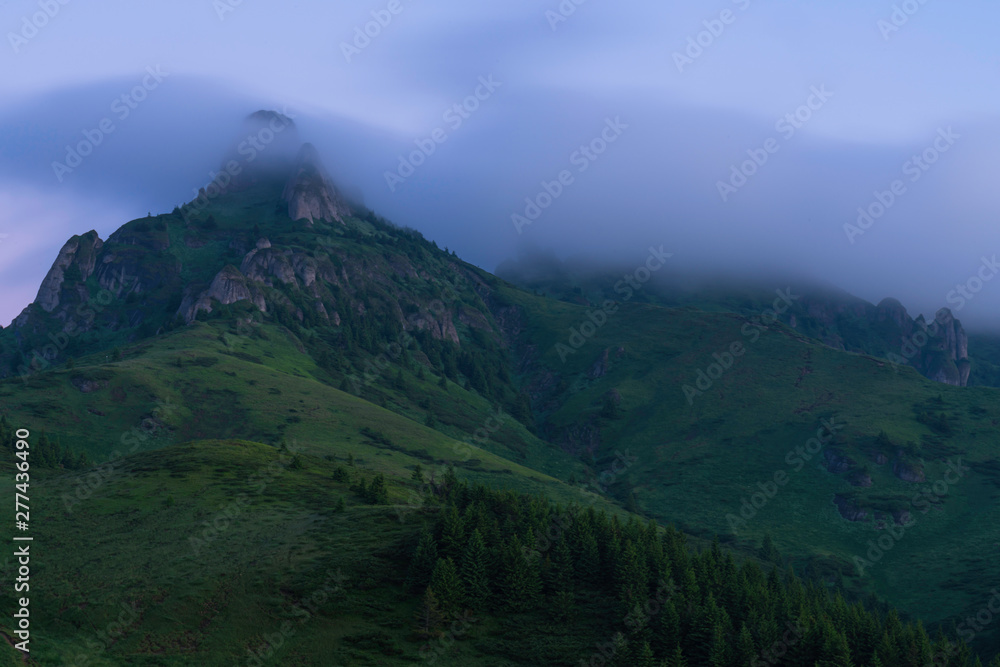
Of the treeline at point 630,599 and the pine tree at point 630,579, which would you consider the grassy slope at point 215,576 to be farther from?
the pine tree at point 630,579

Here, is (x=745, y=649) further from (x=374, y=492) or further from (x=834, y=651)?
(x=374, y=492)

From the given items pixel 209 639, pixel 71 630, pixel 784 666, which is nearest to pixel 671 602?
pixel 784 666

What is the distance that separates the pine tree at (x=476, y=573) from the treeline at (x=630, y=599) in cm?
13

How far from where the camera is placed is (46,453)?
170375 millimetres

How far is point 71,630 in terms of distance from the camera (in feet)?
269

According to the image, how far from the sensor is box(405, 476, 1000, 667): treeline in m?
83.2

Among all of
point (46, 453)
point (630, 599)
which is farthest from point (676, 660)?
point (46, 453)

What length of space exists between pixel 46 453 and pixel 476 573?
12318 cm

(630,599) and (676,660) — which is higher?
(630,599)

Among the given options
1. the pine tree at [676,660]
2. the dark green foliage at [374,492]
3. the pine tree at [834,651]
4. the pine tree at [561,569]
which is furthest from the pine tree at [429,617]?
the pine tree at [834,651]

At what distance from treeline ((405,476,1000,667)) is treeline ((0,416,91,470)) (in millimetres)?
107264

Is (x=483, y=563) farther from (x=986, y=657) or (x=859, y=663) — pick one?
(x=986, y=657)

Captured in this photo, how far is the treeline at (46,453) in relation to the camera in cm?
16538

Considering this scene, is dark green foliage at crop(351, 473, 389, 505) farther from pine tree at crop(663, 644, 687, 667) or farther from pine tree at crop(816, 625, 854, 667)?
pine tree at crop(816, 625, 854, 667)
